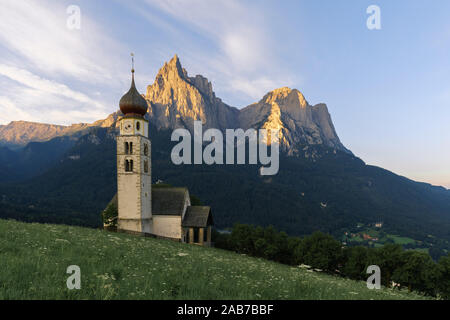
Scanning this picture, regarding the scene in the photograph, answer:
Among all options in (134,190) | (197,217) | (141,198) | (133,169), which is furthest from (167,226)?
(133,169)

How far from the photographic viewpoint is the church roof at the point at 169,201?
4969cm

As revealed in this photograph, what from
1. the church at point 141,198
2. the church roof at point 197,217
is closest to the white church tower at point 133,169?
the church at point 141,198

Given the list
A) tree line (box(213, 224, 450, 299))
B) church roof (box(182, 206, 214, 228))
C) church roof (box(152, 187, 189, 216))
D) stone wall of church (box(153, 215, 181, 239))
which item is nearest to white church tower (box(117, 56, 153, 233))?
stone wall of church (box(153, 215, 181, 239))

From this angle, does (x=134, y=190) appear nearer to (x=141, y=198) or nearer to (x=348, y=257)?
(x=141, y=198)

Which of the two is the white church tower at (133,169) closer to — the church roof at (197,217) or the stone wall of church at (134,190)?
the stone wall of church at (134,190)

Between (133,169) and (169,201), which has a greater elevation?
(133,169)

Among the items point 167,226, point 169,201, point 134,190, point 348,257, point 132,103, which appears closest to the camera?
point 348,257

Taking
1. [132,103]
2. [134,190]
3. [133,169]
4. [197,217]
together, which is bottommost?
[197,217]

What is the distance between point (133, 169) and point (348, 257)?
4044 cm

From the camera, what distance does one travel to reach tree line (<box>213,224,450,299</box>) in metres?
35.2

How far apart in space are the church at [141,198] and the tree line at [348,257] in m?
9.47

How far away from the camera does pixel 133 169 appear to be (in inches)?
1842
